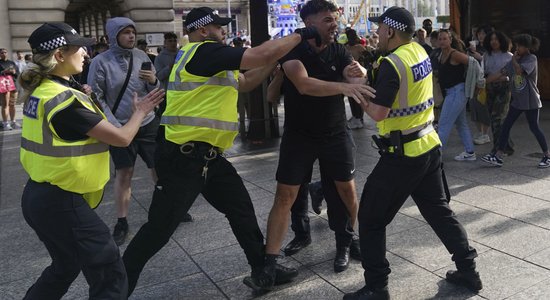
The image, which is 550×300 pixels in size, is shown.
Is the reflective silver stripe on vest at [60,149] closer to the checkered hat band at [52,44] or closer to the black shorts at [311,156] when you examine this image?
the checkered hat band at [52,44]

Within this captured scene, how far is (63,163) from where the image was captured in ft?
8.83

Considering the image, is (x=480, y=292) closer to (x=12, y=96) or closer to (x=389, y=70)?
(x=389, y=70)

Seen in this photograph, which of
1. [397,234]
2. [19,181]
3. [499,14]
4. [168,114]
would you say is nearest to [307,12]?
[168,114]

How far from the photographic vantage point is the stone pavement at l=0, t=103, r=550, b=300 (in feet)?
12.1

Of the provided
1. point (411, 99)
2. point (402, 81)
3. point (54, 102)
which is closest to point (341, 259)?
point (411, 99)

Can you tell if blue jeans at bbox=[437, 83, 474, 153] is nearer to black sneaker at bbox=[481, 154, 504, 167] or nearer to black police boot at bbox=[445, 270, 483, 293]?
black sneaker at bbox=[481, 154, 504, 167]

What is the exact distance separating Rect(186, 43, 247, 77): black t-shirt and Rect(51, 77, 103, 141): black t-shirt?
76 centimetres

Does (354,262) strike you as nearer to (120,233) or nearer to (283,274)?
(283,274)

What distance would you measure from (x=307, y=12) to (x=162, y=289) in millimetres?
2138

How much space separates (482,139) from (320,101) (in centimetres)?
538

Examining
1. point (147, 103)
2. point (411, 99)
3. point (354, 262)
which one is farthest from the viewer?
point (354, 262)

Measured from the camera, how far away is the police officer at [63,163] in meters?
2.68

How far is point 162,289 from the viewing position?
3795 millimetres

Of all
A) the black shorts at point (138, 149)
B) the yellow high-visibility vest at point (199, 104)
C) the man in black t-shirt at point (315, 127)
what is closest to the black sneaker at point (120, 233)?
the black shorts at point (138, 149)
